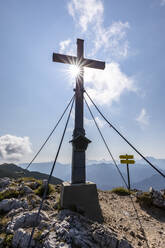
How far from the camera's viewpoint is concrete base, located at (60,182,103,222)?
539 cm

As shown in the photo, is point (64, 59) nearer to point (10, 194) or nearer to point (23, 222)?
point (23, 222)

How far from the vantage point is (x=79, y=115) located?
6824 mm

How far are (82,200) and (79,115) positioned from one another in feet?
14.4

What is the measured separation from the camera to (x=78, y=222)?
14.7 feet

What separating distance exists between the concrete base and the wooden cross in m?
0.48

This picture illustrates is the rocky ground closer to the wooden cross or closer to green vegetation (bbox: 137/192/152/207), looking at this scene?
the wooden cross

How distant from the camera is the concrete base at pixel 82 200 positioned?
5.39m

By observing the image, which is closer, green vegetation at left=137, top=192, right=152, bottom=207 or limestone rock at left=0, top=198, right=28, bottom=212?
limestone rock at left=0, top=198, right=28, bottom=212

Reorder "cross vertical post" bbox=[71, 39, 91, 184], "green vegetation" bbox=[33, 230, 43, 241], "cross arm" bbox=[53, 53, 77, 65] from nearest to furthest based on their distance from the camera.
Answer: "green vegetation" bbox=[33, 230, 43, 241] < "cross vertical post" bbox=[71, 39, 91, 184] < "cross arm" bbox=[53, 53, 77, 65]

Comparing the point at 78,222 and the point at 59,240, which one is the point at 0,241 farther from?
the point at 78,222

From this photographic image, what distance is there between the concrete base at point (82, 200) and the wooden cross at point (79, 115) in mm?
483

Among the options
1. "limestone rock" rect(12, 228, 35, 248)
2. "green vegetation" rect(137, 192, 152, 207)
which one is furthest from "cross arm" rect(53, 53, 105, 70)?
"green vegetation" rect(137, 192, 152, 207)

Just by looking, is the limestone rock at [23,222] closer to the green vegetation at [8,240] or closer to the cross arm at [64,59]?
the green vegetation at [8,240]

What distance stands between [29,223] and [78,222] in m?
1.87
